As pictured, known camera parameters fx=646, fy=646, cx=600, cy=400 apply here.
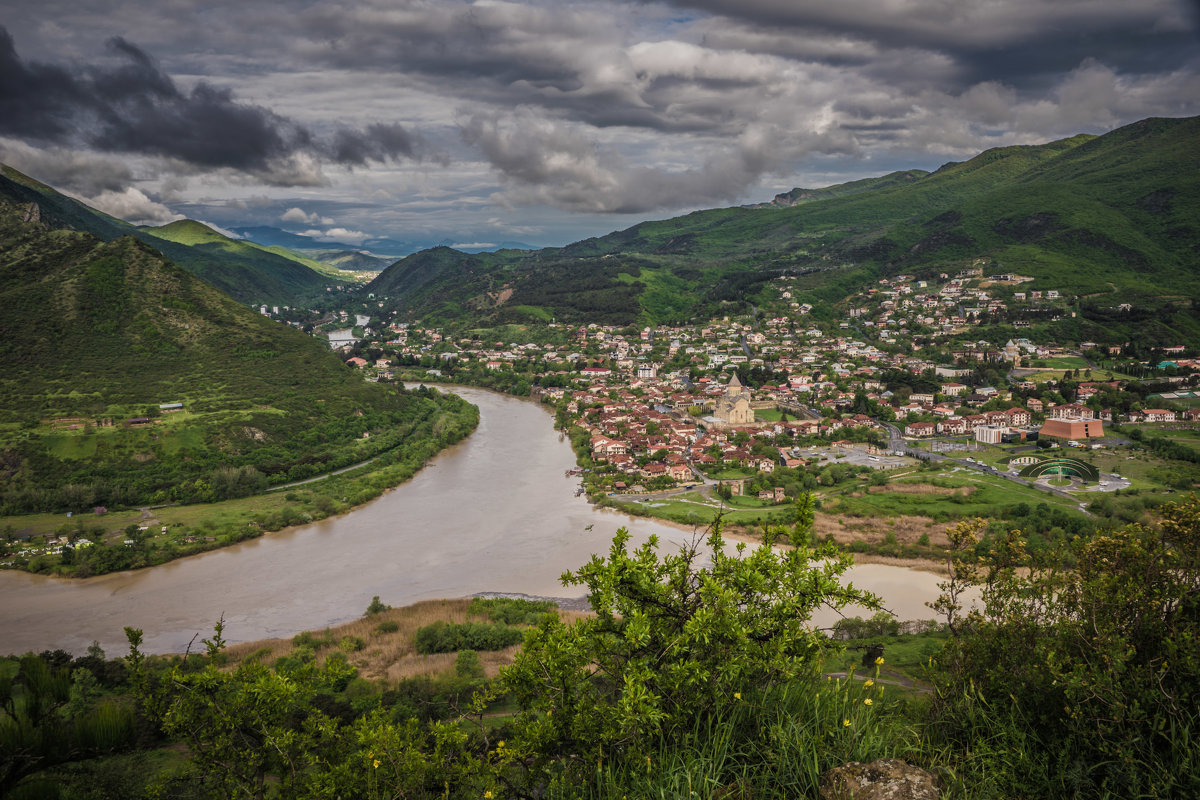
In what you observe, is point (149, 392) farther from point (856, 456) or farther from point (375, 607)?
point (856, 456)

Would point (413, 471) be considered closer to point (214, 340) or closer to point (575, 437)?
point (575, 437)

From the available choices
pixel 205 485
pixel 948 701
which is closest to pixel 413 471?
pixel 205 485

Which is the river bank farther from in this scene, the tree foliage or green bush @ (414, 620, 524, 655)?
the tree foliage

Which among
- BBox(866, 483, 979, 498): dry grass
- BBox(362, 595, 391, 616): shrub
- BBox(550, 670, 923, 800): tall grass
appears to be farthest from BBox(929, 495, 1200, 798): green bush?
BBox(866, 483, 979, 498): dry grass

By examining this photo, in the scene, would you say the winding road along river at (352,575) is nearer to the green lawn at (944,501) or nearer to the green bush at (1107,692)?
the green lawn at (944,501)

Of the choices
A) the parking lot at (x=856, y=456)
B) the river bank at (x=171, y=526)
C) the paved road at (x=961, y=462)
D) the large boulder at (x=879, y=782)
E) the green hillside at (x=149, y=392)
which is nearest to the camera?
the large boulder at (x=879, y=782)

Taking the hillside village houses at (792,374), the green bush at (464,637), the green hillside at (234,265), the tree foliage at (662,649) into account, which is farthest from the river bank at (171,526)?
the green hillside at (234,265)

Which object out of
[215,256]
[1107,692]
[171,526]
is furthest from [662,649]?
[215,256]

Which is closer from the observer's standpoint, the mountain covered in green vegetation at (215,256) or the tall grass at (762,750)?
the tall grass at (762,750)
